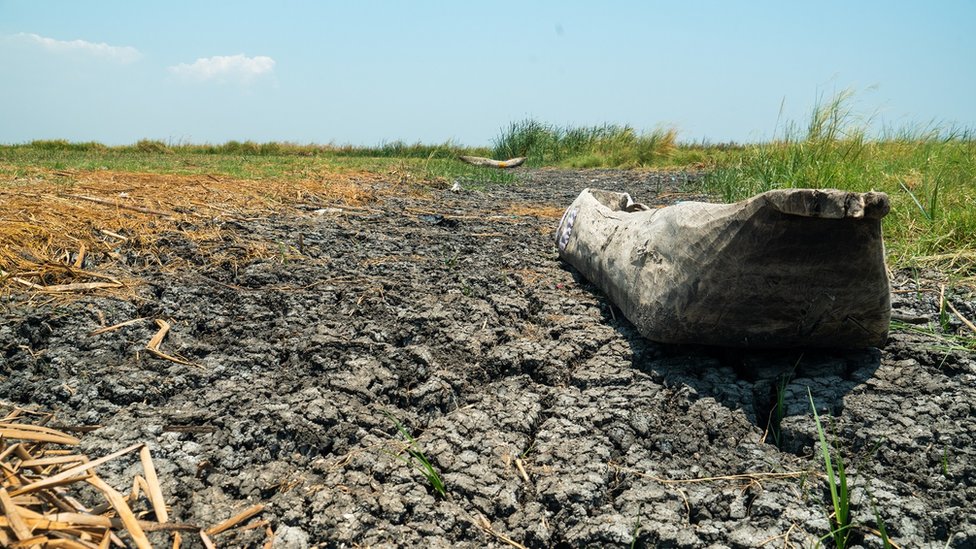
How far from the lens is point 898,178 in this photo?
4406mm

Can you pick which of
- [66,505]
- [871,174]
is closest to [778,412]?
[66,505]

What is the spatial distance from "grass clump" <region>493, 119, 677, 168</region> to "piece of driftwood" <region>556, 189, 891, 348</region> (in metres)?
9.64

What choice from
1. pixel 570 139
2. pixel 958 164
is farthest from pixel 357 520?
pixel 570 139

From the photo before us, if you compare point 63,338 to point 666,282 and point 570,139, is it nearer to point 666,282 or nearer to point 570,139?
point 666,282

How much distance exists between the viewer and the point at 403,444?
2074mm

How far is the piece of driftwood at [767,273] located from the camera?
6.75 feet

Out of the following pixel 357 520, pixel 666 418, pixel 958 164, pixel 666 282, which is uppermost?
pixel 958 164

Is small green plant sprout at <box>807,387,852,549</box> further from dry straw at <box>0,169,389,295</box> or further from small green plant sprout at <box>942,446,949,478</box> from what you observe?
dry straw at <box>0,169,389,295</box>

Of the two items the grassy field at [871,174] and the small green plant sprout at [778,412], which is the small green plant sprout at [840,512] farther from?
the grassy field at [871,174]

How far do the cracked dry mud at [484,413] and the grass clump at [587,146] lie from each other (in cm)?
964

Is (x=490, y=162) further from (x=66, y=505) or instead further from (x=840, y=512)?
(x=66, y=505)

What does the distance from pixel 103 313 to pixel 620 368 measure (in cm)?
219

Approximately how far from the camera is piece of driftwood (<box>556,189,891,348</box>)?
206 cm

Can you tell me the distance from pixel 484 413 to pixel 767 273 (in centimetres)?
110
